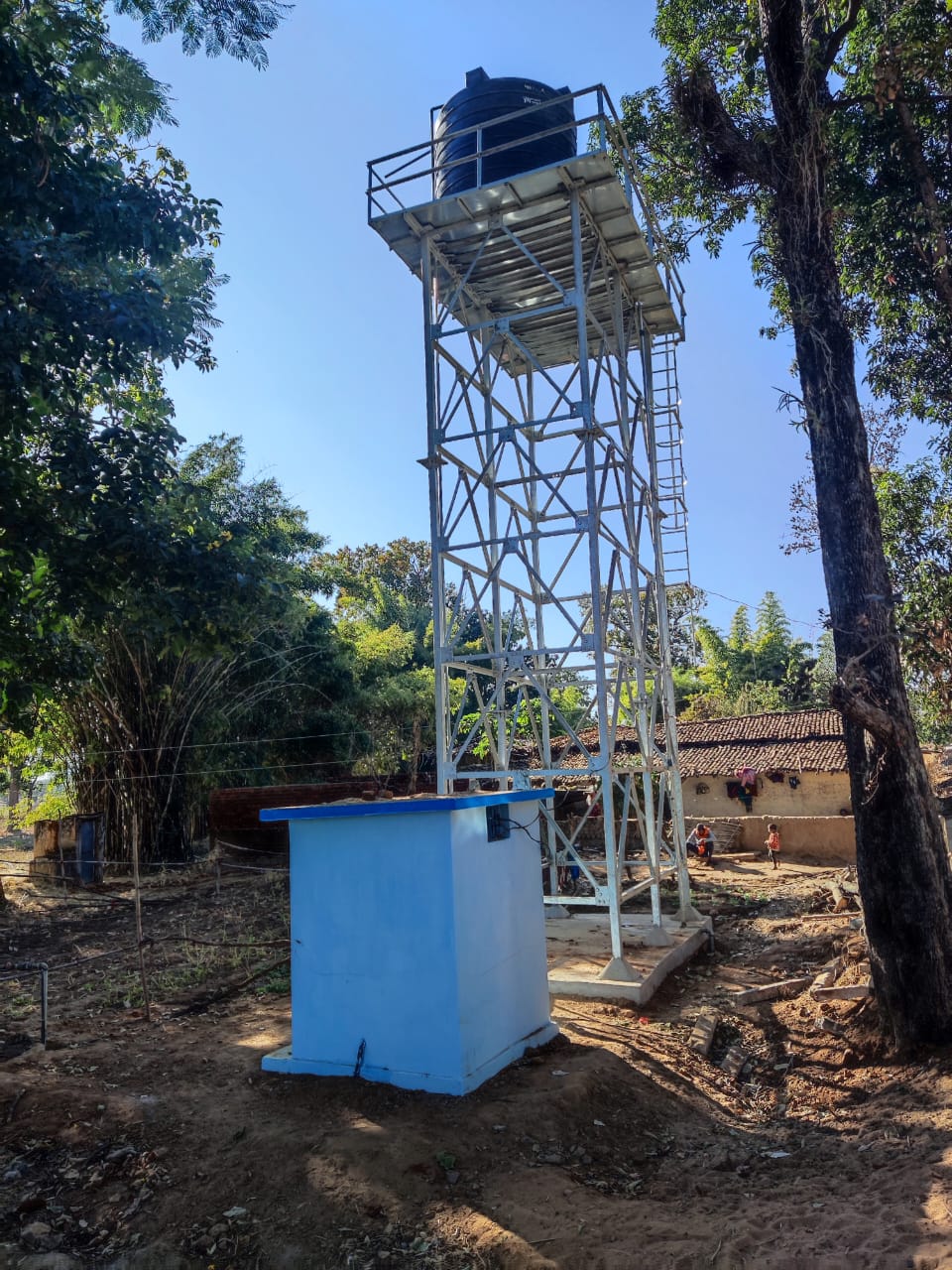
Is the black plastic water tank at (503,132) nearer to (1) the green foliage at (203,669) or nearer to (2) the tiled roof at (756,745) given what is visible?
(1) the green foliage at (203,669)

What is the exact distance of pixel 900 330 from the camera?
12523mm

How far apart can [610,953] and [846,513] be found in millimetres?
5516

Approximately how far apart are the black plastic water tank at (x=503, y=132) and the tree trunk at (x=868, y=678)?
2803 mm

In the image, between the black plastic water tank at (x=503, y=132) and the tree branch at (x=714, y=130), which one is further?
the black plastic water tank at (x=503, y=132)

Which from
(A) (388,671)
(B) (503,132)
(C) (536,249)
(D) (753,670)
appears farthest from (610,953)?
(D) (753,670)

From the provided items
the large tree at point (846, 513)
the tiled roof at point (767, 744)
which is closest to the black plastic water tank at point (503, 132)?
the large tree at point (846, 513)

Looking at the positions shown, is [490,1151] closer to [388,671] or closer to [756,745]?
[388,671]

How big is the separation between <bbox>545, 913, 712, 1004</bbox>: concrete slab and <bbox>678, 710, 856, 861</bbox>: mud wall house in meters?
12.2

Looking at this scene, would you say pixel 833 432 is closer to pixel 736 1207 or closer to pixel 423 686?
pixel 736 1207

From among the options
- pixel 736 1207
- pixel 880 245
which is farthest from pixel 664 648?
pixel 736 1207

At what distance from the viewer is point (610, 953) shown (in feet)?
31.9

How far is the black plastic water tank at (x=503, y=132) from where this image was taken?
383 inches

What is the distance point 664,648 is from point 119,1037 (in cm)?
759

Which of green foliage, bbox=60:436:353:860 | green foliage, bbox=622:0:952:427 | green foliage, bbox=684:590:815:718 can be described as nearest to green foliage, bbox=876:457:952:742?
green foliage, bbox=622:0:952:427
